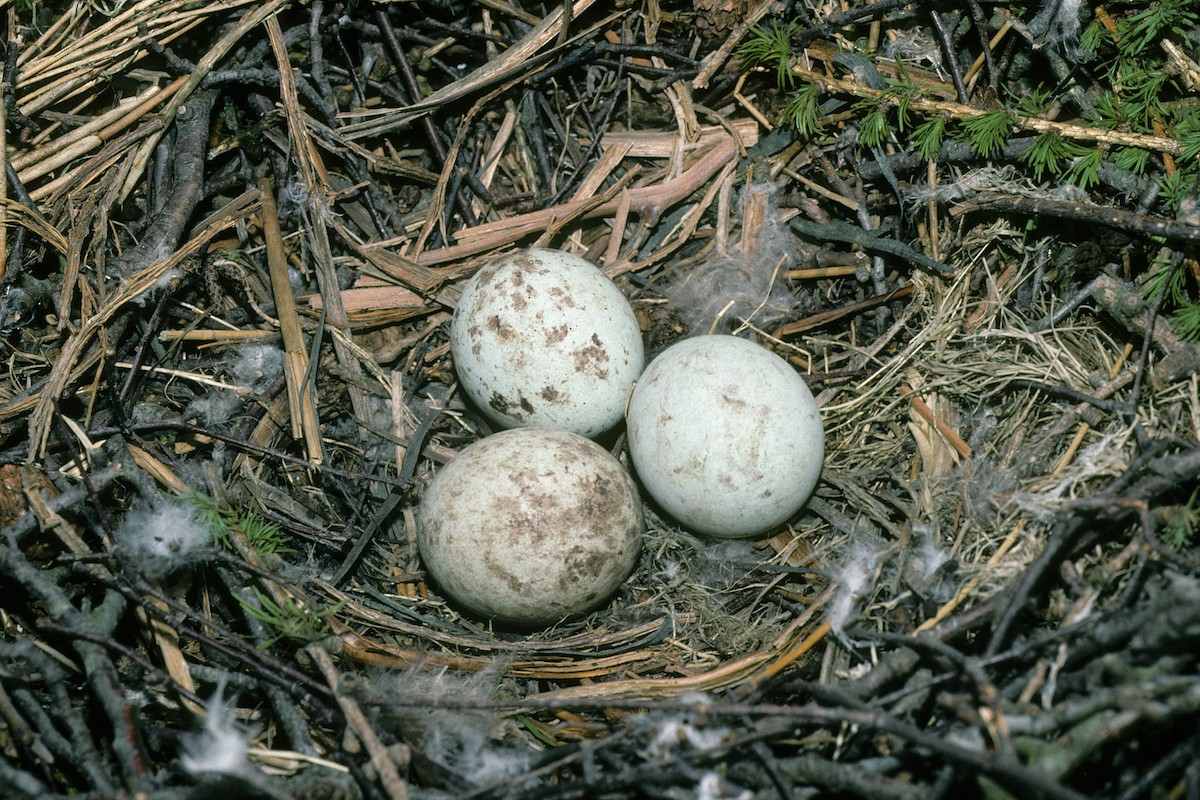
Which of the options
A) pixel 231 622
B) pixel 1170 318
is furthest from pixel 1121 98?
pixel 231 622

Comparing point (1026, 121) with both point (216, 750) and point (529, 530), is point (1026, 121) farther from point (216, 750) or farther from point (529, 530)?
point (216, 750)

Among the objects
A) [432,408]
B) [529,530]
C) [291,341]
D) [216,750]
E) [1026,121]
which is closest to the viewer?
[216,750]

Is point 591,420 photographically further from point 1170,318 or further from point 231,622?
point 1170,318

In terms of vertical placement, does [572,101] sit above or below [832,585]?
above

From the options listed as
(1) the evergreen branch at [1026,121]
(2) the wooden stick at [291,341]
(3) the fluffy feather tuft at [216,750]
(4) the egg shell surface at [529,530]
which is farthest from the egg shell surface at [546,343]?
(3) the fluffy feather tuft at [216,750]

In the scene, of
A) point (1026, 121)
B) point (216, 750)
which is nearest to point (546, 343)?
point (216, 750)

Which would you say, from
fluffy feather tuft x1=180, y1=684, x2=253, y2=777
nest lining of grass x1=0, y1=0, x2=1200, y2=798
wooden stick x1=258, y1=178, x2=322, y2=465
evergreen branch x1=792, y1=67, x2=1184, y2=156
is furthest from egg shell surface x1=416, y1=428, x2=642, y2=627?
evergreen branch x1=792, y1=67, x2=1184, y2=156

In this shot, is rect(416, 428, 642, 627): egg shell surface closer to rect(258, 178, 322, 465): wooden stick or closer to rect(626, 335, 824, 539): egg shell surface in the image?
rect(626, 335, 824, 539): egg shell surface

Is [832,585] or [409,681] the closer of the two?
[409,681]
